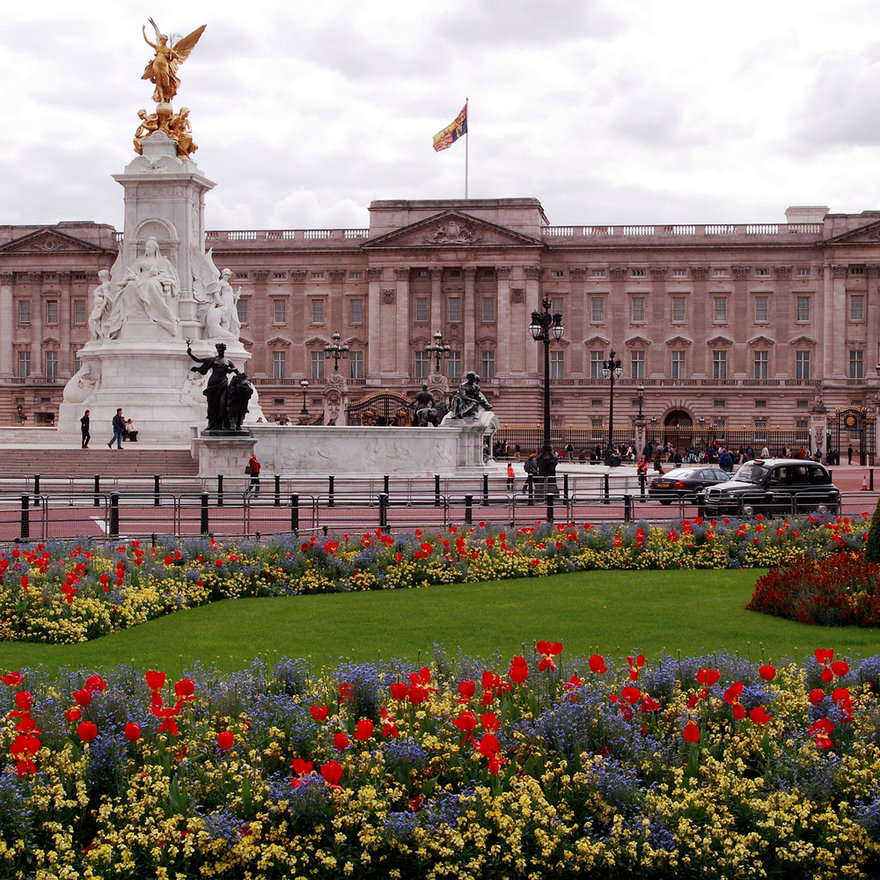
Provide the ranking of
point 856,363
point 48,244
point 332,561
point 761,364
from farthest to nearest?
point 48,244
point 761,364
point 856,363
point 332,561

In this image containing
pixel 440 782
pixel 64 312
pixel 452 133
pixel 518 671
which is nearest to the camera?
pixel 440 782

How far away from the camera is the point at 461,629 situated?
1212cm

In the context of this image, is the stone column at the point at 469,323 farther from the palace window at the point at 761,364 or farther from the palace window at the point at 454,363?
the palace window at the point at 761,364

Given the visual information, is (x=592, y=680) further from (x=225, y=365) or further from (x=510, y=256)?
(x=510, y=256)

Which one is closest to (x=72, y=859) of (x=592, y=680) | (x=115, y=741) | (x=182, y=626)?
(x=115, y=741)

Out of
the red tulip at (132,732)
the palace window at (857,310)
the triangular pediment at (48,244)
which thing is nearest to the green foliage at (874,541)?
the red tulip at (132,732)

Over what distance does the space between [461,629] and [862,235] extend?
7948 cm

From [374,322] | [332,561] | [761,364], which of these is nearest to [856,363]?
[761,364]

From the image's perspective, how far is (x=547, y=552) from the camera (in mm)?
17031

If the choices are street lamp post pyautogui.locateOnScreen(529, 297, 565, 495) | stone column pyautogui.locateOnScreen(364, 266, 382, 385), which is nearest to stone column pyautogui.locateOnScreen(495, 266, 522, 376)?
stone column pyautogui.locateOnScreen(364, 266, 382, 385)

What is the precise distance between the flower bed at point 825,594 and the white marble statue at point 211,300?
31853mm

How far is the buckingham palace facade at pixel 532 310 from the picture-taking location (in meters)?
85.6

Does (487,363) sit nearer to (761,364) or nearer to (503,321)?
(503,321)

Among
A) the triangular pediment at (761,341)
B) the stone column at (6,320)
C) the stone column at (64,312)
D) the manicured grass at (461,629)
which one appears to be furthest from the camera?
the stone column at (6,320)
